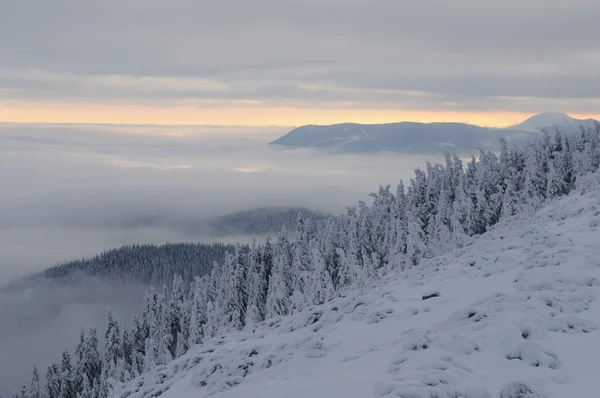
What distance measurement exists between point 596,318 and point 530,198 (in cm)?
3694

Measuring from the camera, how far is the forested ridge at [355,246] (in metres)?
43.7

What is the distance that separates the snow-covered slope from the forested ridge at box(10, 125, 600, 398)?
2108 cm

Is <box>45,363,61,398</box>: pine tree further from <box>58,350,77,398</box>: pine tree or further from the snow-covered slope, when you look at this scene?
the snow-covered slope

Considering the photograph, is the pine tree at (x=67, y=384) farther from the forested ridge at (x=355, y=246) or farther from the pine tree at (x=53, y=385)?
the forested ridge at (x=355, y=246)

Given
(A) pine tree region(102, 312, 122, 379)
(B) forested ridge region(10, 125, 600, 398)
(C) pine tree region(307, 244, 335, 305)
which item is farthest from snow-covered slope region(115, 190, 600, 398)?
(A) pine tree region(102, 312, 122, 379)

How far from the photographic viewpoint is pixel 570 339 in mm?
10328

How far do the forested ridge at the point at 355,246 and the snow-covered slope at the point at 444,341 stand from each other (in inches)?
830

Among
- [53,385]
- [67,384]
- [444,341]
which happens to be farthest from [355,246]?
[53,385]

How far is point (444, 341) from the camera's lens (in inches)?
426

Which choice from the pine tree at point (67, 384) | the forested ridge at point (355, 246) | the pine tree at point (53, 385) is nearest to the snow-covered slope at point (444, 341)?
the forested ridge at point (355, 246)

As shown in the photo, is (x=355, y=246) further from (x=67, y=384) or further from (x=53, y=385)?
(x=53, y=385)

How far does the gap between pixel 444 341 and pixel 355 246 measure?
37897 mm

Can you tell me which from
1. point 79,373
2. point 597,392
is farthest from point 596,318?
point 79,373

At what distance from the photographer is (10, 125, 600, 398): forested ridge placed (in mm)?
43656
